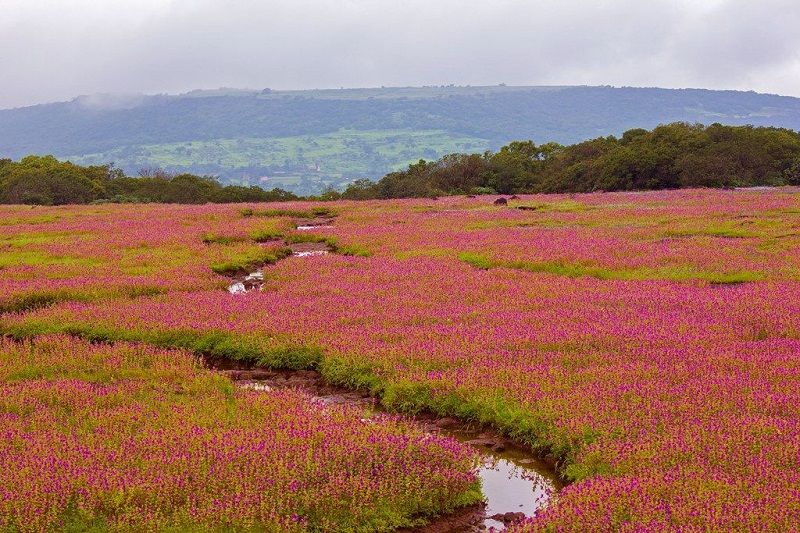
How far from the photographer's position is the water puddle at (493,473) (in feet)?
24.0

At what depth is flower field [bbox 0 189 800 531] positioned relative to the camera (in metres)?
6.82

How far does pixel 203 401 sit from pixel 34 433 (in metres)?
2.19

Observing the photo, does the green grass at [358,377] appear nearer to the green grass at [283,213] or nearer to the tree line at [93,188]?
the green grass at [283,213]

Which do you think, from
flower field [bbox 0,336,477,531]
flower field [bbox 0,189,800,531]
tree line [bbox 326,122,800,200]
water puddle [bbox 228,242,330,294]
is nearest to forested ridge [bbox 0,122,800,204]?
tree line [bbox 326,122,800,200]

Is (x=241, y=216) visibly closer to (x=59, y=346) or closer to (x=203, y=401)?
(x=59, y=346)

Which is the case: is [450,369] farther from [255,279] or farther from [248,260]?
[248,260]

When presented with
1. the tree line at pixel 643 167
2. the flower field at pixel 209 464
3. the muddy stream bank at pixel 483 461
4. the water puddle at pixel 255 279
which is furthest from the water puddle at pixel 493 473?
the tree line at pixel 643 167

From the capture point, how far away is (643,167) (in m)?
67.3

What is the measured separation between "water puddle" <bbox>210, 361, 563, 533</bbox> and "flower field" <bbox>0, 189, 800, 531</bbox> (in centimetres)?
22

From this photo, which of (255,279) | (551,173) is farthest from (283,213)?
(551,173)

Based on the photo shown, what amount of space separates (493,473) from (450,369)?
266cm

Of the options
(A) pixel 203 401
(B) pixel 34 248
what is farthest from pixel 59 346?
(B) pixel 34 248

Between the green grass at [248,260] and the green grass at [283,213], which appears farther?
the green grass at [283,213]

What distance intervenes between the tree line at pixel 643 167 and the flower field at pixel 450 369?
42.9m
